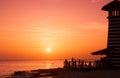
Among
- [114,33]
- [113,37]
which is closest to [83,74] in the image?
[113,37]

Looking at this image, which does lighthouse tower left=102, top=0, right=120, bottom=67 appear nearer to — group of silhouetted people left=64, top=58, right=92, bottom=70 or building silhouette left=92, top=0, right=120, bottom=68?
building silhouette left=92, top=0, right=120, bottom=68

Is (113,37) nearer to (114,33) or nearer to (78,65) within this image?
(114,33)

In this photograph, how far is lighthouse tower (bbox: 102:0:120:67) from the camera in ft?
150

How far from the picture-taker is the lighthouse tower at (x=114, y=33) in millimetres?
45812

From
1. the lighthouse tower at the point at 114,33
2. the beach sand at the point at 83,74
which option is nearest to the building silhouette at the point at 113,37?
the lighthouse tower at the point at 114,33

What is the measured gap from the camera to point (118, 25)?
45.9 m

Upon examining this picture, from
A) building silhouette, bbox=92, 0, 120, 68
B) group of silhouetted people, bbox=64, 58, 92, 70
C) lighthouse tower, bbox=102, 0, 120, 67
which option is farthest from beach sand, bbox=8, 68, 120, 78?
lighthouse tower, bbox=102, 0, 120, 67

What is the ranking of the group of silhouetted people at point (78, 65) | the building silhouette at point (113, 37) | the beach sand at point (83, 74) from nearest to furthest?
the beach sand at point (83, 74)
the building silhouette at point (113, 37)
the group of silhouetted people at point (78, 65)

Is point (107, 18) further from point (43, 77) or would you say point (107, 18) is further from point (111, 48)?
point (43, 77)

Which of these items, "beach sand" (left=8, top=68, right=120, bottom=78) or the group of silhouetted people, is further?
the group of silhouetted people

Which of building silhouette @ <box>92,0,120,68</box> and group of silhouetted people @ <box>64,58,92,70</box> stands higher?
building silhouette @ <box>92,0,120,68</box>

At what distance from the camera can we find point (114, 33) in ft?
151

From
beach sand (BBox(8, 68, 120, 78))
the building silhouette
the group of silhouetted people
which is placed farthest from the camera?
the group of silhouetted people

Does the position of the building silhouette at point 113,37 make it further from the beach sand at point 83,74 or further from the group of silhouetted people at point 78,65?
the beach sand at point 83,74
